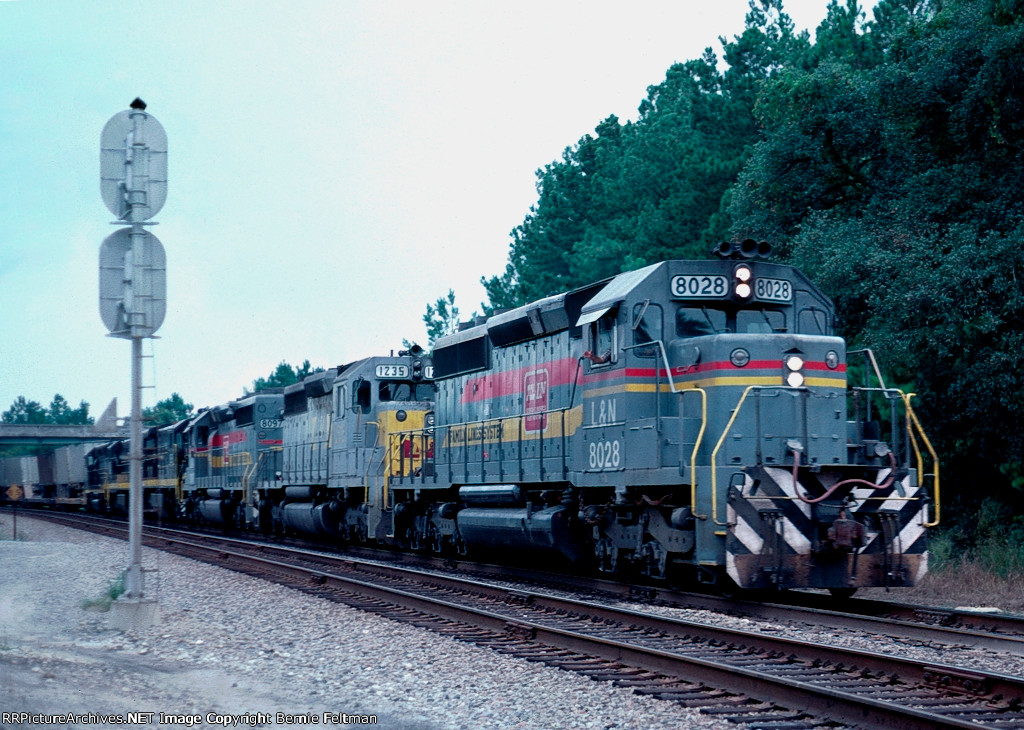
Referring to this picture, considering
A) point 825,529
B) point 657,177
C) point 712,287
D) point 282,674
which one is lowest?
point 282,674

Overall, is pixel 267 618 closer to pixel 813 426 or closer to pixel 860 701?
pixel 813 426

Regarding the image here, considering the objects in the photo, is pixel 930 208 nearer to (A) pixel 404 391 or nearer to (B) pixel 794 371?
(B) pixel 794 371

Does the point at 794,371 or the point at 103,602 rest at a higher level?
the point at 794,371

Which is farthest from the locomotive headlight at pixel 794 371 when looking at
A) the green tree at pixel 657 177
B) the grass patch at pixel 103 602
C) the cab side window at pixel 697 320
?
the green tree at pixel 657 177

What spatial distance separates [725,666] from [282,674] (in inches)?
130

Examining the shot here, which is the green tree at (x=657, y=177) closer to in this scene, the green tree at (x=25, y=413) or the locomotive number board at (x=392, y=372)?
the locomotive number board at (x=392, y=372)

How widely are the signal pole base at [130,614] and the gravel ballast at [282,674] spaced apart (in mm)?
164

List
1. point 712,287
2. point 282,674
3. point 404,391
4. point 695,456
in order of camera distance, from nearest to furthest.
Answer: point 282,674 < point 695,456 < point 712,287 < point 404,391

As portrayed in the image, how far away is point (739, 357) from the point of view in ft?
41.6

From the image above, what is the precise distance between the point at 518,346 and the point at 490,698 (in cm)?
1009

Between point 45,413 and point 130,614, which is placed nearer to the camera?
point 130,614

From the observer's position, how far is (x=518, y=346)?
17.6 metres

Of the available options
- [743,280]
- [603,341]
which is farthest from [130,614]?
[743,280]

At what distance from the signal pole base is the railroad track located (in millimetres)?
2537
